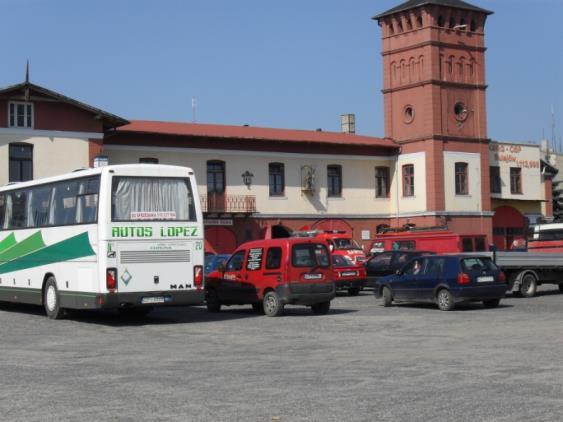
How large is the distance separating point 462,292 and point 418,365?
34.3ft

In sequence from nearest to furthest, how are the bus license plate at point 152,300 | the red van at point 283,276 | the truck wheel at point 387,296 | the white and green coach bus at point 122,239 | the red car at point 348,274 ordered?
the white and green coach bus at point 122,239 < the bus license plate at point 152,300 < the red van at point 283,276 < the truck wheel at point 387,296 < the red car at point 348,274

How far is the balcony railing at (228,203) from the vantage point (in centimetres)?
4633

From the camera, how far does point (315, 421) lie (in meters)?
8.48

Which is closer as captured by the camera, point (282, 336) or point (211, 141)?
point (282, 336)

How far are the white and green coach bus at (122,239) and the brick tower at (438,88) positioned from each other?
31453 mm

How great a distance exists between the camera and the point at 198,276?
20375 mm

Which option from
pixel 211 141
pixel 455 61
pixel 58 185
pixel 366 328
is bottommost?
pixel 366 328

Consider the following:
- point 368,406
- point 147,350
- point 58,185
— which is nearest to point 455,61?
point 58,185

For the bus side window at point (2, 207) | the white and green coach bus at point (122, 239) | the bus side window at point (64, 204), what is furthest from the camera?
the bus side window at point (2, 207)

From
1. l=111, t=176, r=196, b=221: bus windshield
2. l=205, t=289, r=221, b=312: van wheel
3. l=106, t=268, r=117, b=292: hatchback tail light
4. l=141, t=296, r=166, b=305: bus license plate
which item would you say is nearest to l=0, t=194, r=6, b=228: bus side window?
l=205, t=289, r=221, b=312: van wheel

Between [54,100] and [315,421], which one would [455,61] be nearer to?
[54,100]

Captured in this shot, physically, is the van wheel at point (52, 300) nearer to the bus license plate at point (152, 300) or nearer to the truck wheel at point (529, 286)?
the bus license plate at point (152, 300)

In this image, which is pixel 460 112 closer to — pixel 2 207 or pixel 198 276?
pixel 2 207

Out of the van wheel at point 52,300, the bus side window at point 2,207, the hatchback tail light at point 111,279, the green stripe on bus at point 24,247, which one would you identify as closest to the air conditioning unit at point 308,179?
the bus side window at point 2,207
